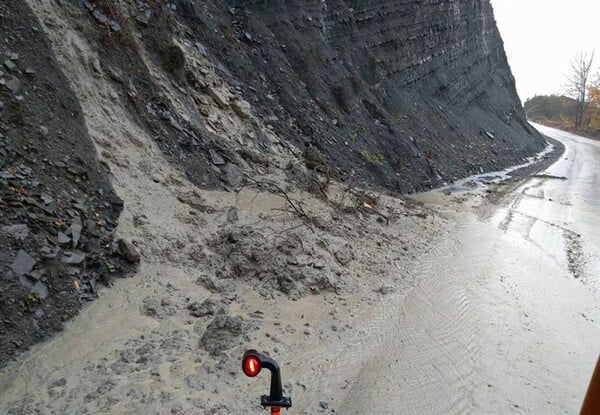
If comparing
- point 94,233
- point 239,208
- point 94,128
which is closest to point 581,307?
point 239,208

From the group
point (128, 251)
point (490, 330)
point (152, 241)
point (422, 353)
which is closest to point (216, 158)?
point (152, 241)

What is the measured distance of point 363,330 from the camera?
534 cm

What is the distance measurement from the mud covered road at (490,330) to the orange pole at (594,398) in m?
2.87

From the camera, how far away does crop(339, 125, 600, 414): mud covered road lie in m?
4.41

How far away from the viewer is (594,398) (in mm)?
1452

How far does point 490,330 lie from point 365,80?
1139 centimetres

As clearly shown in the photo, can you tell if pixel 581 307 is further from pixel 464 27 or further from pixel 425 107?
pixel 464 27

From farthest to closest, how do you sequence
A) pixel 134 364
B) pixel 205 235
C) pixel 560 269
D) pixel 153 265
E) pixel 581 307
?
pixel 560 269 → pixel 581 307 → pixel 205 235 → pixel 153 265 → pixel 134 364

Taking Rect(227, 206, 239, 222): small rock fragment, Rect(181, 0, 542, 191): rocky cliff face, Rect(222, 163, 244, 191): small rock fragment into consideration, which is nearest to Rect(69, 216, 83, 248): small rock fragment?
Rect(227, 206, 239, 222): small rock fragment

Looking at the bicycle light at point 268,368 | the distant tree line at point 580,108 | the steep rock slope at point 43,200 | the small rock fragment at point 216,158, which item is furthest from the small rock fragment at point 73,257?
the distant tree line at point 580,108

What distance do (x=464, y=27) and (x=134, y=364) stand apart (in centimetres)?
2588

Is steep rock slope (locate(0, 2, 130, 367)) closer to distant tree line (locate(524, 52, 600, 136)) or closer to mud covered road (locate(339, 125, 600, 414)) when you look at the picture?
mud covered road (locate(339, 125, 600, 414))

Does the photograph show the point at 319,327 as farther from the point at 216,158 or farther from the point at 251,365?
the point at 216,158

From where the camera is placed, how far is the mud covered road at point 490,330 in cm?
441
